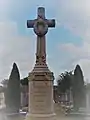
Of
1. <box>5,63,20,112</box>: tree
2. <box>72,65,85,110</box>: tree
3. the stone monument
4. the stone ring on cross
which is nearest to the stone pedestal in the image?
the stone monument

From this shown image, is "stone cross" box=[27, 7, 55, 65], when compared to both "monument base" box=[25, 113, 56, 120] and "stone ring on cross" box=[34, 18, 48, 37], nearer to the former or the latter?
"stone ring on cross" box=[34, 18, 48, 37]

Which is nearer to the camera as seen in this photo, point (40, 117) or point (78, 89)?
point (40, 117)

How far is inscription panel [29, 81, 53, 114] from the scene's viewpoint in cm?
1382

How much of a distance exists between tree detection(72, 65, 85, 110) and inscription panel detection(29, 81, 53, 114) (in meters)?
13.6

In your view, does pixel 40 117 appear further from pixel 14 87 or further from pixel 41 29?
pixel 14 87

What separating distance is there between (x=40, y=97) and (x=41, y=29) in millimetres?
3324

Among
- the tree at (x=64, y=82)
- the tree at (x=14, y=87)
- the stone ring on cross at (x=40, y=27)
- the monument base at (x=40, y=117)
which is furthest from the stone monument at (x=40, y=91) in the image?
the tree at (x=64, y=82)

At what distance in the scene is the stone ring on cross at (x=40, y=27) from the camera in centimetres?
1453

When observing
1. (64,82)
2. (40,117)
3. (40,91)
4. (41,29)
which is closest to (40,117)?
(40,117)

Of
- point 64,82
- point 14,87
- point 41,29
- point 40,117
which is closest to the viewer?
point 40,117

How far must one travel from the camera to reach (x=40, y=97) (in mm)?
13844

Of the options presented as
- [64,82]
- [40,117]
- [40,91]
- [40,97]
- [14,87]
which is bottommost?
[40,117]

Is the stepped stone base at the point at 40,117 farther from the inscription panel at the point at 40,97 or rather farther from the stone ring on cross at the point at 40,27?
the stone ring on cross at the point at 40,27

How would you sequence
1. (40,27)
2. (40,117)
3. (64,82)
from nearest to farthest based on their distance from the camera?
(40,117), (40,27), (64,82)
